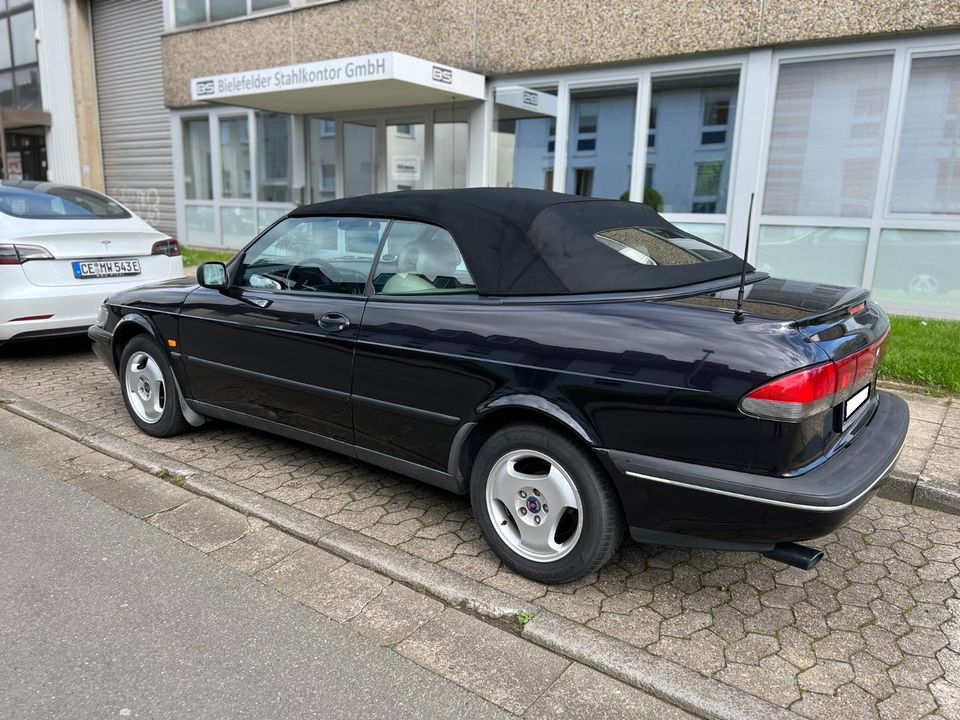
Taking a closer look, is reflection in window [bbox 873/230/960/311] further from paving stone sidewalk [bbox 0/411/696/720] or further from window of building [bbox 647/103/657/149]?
paving stone sidewalk [bbox 0/411/696/720]

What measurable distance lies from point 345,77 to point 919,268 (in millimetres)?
7228

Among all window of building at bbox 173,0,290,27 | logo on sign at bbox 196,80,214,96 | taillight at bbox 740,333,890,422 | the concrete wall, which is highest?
window of building at bbox 173,0,290,27

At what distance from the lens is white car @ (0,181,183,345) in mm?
Answer: 5867

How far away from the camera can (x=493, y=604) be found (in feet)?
9.16

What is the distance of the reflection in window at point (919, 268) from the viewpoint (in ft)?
24.8

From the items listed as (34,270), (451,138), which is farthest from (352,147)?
(34,270)

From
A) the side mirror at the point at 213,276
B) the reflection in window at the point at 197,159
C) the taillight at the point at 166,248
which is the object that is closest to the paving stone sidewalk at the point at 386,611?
the side mirror at the point at 213,276

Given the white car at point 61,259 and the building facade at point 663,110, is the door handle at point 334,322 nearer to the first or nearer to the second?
the white car at point 61,259

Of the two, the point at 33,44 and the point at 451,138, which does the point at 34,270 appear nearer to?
the point at 451,138

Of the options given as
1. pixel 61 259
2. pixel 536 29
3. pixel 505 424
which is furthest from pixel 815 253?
pixel 61 259

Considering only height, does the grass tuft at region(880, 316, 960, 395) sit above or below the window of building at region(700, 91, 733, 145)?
below

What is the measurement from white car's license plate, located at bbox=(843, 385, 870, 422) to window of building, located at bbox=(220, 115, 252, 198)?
43.6 feet

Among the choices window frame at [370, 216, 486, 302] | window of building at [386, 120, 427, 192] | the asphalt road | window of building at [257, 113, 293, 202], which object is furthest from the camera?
window of building at [257, 113, 293, 202]

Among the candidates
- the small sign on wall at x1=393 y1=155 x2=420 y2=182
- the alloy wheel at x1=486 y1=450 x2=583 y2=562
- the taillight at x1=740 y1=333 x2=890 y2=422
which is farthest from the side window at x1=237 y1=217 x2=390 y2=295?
the small sign on wall at x1=393 y1=155 x2=420 y2=182
